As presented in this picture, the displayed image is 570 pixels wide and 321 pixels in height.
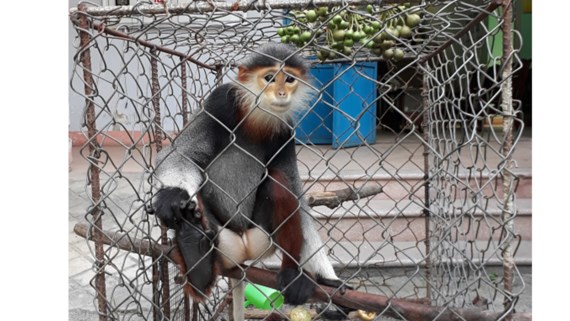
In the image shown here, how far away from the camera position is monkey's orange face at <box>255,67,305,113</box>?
1291 mm

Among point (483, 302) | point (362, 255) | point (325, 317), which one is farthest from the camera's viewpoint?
point (362, 255)

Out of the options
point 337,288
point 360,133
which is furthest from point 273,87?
point 337,288

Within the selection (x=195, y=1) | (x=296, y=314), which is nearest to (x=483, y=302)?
(x=296, y=314)

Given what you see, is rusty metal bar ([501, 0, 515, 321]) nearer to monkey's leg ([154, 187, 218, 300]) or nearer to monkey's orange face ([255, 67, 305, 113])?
monkey's orange face ([255, 67, 305, 113])

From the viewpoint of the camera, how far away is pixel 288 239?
4.53 feet

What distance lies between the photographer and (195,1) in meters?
1.06

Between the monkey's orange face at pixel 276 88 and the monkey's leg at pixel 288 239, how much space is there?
201mm

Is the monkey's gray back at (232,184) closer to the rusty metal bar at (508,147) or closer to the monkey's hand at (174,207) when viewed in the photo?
the monkey's hand at (174,207)

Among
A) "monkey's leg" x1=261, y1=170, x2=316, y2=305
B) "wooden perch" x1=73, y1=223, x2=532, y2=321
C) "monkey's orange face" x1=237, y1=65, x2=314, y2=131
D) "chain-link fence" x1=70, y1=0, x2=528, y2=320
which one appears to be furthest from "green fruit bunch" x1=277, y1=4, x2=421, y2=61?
"wooden perch" x1=73, y1=223, x2=532, y2=321

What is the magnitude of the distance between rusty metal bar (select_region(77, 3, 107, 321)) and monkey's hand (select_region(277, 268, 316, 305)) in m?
0.45

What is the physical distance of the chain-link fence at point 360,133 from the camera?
3.48 ft

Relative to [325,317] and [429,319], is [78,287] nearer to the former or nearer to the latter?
[325,317]

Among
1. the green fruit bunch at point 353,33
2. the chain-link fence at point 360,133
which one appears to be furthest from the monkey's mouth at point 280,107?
the green fruit bunch at point 353,33

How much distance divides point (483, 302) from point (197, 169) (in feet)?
3.43
